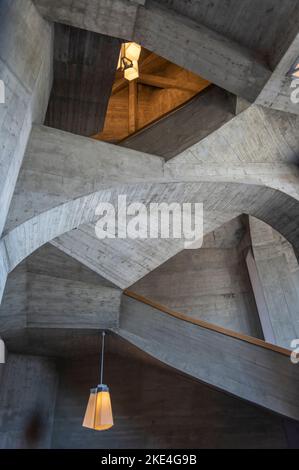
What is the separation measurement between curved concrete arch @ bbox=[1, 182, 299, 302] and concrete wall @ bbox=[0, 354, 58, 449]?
6.18 meters

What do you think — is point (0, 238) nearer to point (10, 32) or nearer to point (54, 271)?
point (10, 32)

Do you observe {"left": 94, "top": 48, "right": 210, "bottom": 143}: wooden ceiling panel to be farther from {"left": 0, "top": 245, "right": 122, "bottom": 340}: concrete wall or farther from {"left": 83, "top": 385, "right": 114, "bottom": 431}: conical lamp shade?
{"left": 83, "top": 385, "right": 114, "bottom": 431}: conical lamp shade

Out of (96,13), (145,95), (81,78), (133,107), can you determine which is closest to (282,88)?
(96,13)

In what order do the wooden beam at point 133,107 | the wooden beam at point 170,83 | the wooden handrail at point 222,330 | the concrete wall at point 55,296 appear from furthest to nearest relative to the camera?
the wooden beam at point 133,107 < the wooden beam at point 170,83 < the wooden handrail at point 222,330 < the concrete wall at point 55,296

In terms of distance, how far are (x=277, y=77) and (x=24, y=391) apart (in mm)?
9411

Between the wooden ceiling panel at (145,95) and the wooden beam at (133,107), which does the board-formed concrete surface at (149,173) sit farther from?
the wooden ceiling panel at (145,95)

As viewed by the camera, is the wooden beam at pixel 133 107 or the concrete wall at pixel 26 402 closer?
the concrete wall at pixel 26 402

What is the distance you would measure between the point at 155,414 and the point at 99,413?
316cm

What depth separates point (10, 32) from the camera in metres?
3.88

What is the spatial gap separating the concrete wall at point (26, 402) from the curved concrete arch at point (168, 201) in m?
6.18

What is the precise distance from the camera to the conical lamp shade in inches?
264

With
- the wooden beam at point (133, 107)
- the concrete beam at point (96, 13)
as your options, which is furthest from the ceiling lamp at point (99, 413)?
the wooden beam at point (133, 107)

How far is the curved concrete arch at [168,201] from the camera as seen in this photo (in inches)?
168

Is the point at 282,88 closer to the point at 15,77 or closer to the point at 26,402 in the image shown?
the point at 15,77
